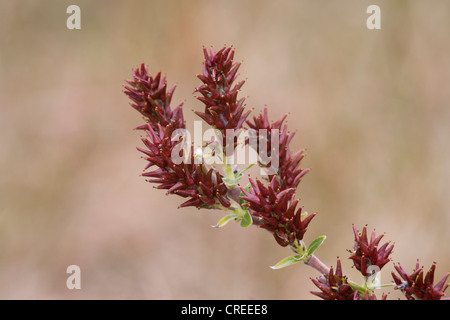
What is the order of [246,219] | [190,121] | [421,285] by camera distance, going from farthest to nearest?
[190,121], [246,219], [421,285]

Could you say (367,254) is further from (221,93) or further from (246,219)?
(221,93)

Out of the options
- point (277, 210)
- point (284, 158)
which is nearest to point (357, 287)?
point (277, 210)

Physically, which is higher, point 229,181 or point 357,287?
point 229,181

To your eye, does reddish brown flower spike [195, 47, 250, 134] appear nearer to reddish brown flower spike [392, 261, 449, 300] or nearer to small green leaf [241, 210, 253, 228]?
small green leaf [241, 210, 253, 228]

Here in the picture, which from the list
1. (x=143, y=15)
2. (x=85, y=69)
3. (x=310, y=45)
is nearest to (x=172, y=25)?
(x=143, y=15)

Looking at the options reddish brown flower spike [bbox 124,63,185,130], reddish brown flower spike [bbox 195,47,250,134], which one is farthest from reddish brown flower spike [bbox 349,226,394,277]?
reddish brown flower spike [bbox 124,63,185,130]

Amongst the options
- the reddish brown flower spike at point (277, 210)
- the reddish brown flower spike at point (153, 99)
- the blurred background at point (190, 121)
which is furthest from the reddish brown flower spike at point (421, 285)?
the blurred background at point (190, 121)

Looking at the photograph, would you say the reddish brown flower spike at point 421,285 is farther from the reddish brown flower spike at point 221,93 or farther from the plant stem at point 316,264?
the reddish brown flower spike at point 221,93

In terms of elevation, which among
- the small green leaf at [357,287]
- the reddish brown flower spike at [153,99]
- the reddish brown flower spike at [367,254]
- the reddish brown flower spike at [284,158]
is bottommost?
the small green leaf at [357,287]

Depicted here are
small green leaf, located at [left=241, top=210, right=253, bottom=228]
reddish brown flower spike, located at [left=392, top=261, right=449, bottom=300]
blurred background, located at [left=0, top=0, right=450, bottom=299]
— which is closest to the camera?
reddish brown flower spike, located at [left=392, top=261, right=449, bottom=300]
